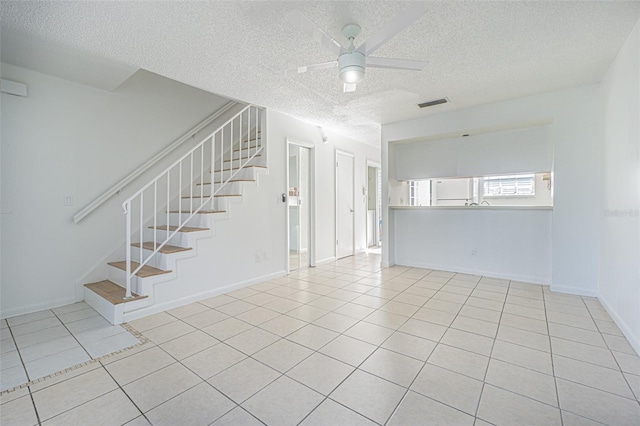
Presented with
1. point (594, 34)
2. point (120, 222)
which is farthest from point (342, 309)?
point (594, 34)

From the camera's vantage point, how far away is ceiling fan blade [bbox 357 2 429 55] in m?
1.61

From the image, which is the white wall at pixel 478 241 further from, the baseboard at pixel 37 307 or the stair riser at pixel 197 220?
the baseboard at pixel 37 307

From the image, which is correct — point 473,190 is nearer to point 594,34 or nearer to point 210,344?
point 594,34

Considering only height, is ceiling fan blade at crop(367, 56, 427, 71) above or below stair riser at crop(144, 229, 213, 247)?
above

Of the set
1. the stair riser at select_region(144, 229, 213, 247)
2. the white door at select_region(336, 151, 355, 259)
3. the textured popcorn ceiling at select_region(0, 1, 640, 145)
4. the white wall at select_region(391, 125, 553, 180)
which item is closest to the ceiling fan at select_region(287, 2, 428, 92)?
the textured popcorn ceiling at select_region(0, 1, 640, 145)

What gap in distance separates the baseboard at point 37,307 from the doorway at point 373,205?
5.39m

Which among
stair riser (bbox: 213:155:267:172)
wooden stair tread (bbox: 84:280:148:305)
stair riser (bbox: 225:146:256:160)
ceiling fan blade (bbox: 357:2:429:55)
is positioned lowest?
wooden stair tread (bbox: 84:280:148:305)

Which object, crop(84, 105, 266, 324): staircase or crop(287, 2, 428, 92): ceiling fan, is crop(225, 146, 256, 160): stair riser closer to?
crop(84, 105, 266, 324): staircase

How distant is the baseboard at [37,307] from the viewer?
9.16 ft

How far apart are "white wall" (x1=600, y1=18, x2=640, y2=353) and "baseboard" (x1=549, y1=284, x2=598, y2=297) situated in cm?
22

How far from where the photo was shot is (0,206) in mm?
2756

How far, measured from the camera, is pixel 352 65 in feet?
6.85

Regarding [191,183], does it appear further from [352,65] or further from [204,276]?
[352,65]

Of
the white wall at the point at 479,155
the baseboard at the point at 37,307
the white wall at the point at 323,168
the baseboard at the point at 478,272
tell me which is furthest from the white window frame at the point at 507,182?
the baseboard at the point at 37,307
